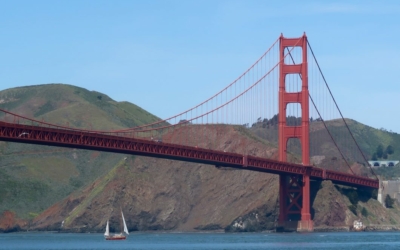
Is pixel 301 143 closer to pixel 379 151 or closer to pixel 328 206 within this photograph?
pixel 328 206

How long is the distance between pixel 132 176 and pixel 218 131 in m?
11.0

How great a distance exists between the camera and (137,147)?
81625mm

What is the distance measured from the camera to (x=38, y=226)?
12181 centimetres

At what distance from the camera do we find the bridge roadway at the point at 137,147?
237 ft

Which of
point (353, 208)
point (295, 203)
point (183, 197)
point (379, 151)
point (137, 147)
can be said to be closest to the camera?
point (137, 147)

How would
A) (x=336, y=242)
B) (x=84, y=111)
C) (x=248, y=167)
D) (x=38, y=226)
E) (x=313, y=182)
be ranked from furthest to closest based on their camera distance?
(x=84, y=111), (x=38, y=226), (x=313, y=182), (x=248, y=167), (x=336, y=242)

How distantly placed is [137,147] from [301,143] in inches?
794

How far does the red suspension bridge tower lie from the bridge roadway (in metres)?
1.63

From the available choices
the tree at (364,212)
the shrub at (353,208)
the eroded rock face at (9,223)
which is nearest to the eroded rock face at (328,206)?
the shrub at (353,208)

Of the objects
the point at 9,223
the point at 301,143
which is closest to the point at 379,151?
the point at 9,223

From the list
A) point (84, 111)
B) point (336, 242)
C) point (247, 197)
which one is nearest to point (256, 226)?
point (247, 197)

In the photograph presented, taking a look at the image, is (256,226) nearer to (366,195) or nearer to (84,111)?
(366,195)

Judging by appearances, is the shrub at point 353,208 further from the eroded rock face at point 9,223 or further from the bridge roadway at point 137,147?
the eroded rock face at point 9,223

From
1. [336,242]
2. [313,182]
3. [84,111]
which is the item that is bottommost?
[336,242]
